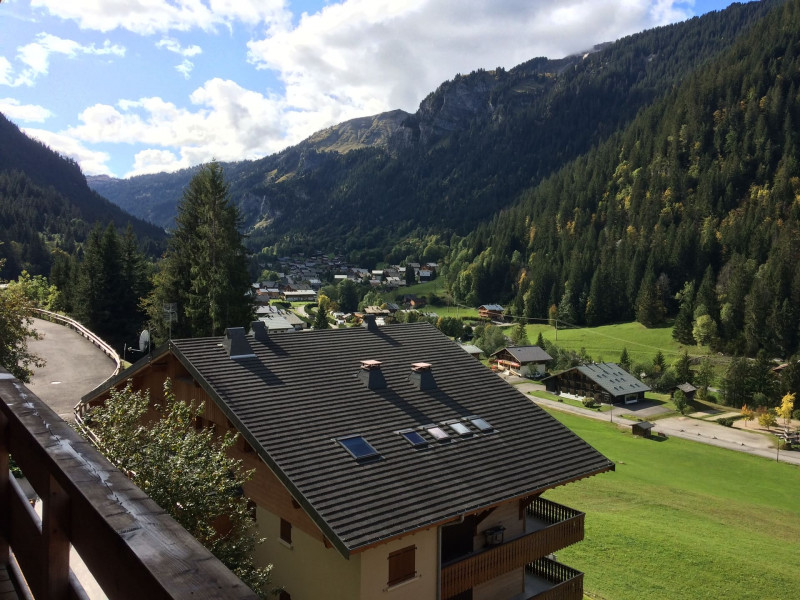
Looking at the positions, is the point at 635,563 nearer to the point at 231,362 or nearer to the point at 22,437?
the point at 231,362

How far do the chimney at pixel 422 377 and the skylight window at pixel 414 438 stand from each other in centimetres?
242

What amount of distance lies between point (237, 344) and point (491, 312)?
460 feet

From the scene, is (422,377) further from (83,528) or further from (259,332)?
(83,528)

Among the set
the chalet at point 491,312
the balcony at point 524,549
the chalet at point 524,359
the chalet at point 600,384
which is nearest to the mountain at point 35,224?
the chalet at point 524,359

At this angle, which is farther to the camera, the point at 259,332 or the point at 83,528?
the point at 259,332

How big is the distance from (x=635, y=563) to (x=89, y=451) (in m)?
26.5

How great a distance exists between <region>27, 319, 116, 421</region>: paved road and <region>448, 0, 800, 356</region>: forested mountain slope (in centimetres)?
10777

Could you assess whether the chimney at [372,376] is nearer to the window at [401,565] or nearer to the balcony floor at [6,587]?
the window at [401,565]

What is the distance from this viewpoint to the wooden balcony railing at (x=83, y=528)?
4.42 ft

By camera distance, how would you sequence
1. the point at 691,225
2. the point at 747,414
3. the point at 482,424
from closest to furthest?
1. the point at 482,424
2. the point at 747,414
3. the point at 691,225

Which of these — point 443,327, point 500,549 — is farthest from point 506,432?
point 443,327

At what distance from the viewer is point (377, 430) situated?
14430mm

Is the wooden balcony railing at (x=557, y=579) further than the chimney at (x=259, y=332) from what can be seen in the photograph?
No

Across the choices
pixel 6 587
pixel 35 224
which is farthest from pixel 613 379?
pixel 35 224
